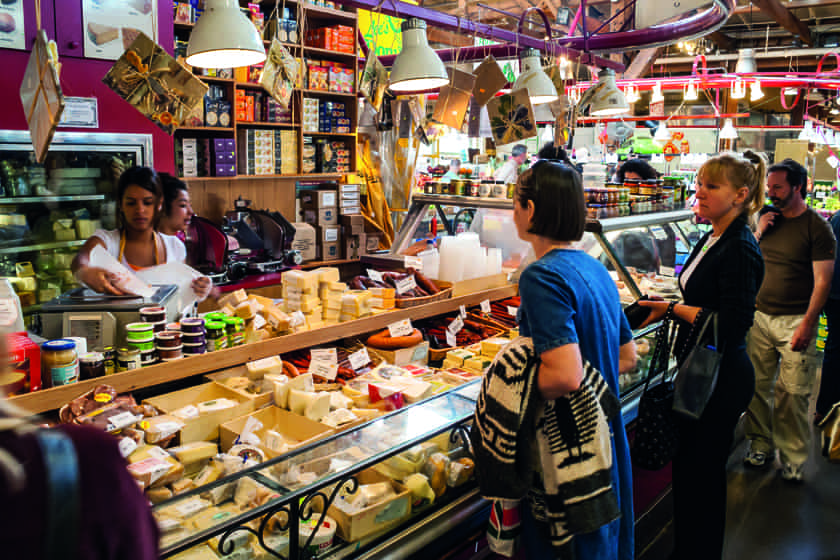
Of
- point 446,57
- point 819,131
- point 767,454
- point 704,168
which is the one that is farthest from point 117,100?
point 819,131

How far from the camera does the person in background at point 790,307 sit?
13.3ft

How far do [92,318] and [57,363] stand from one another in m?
0.33

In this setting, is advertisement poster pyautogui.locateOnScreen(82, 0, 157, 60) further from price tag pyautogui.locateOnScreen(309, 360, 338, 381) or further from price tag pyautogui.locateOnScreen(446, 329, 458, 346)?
price tag pyautogui.locateOnScreen(446, 329, 458, 346)

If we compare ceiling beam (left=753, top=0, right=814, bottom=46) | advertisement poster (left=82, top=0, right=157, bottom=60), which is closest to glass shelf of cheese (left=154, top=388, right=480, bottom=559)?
advertisement poster (left=82, top=0, right=157, bottom=60)

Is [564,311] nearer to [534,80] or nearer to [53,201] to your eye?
[534,80]

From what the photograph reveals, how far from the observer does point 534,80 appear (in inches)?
159

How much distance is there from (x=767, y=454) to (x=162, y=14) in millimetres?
5386

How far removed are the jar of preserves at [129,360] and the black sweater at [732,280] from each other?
7.63 feet

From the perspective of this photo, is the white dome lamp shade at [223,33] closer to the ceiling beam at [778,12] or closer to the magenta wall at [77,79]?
the magenta wall at [77,79]

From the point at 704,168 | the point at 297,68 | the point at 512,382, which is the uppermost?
the point at 297,68

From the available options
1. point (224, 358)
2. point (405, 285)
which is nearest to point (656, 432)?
point (405, 285)

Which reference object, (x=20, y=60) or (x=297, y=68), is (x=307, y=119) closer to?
(x=20, y=60)

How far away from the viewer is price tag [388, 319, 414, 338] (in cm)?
332

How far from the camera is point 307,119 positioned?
6.55 m
